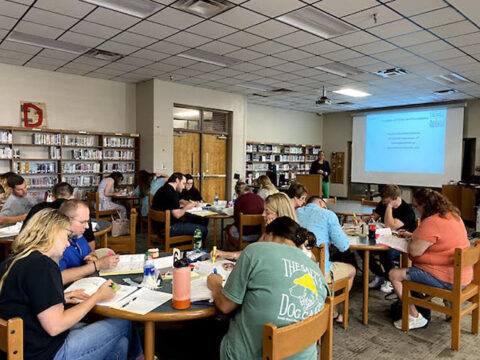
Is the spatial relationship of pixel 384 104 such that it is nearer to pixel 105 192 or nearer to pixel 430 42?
pixel 430 42

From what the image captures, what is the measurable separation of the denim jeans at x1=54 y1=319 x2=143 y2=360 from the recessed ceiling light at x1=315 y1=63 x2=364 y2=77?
6.26m

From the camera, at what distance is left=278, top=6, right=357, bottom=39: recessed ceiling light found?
4.63 meters

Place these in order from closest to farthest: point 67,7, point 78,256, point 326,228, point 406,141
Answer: point 78,256 → point 326,228 → point 67,7 → point 406,141

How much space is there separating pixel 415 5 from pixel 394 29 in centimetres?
78

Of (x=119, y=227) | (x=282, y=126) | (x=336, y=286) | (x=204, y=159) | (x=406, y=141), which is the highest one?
(x=282, y=126)

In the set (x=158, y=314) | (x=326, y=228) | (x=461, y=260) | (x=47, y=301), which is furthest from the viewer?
(x=326, y=228)

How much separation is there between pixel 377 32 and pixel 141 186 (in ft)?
16.5

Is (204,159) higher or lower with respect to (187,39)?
lower

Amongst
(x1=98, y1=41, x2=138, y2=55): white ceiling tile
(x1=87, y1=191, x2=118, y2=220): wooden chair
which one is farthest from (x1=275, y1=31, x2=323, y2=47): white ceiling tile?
(x1=87, y1=191, x2=118, y2=220): wooden chair

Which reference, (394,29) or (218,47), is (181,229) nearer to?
(218,47)

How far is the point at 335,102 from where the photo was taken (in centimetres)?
1109

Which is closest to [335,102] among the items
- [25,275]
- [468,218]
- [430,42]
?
[468,218]

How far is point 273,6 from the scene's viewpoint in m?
4.37

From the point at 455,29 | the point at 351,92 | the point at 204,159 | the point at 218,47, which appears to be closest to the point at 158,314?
the point at 218,47
